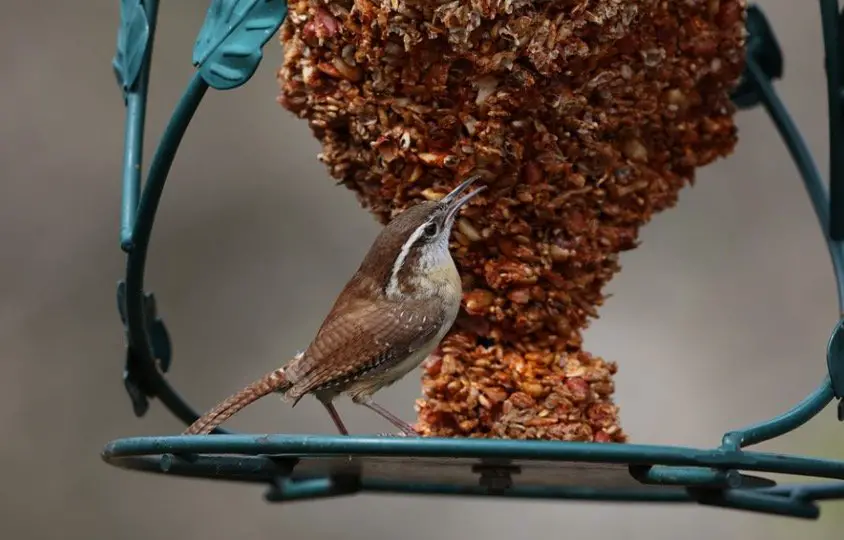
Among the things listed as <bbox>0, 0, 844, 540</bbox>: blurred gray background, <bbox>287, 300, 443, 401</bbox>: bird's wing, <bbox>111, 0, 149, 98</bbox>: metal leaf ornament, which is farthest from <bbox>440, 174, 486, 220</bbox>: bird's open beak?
<bbox>0, 0, 844, 540</bbox>: blurred gray background

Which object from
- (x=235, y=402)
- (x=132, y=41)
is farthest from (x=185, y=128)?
(x=235, y=402)

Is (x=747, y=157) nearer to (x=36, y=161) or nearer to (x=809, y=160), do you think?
(x=809, y=160)

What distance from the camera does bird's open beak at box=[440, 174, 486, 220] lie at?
3.14 metres

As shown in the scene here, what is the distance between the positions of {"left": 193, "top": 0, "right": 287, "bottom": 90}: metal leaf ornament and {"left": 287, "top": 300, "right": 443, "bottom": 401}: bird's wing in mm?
632

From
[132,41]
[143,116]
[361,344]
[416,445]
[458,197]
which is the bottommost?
[416,445]

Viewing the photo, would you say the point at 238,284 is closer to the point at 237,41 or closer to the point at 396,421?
the point at 396,421

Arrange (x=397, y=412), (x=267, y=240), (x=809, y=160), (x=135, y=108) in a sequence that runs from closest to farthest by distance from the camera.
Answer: (x=135, y=108) < (x=809, y=160) < (x=397, y=412) < (x=267, y=240)

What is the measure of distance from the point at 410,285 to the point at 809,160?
115 cm

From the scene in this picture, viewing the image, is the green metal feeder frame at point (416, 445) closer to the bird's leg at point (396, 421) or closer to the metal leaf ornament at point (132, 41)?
the metal leaf ornament at point (132, 41)

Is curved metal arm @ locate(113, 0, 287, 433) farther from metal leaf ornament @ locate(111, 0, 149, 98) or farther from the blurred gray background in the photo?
the blurred gray background

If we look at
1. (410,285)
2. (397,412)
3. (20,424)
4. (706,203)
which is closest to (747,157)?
(706,203)

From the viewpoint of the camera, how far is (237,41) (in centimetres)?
295

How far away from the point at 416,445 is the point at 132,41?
1.46 meters

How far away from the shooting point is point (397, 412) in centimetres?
525
